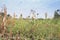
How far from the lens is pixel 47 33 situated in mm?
8273

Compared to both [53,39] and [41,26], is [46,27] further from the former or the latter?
[53,39]

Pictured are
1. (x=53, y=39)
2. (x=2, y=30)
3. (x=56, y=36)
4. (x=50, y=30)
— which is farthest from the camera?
Answer: (x=50, y=30)

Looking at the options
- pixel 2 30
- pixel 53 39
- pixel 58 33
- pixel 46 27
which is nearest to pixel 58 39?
pixel 53 39

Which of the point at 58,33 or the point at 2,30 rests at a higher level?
the point at 2,30

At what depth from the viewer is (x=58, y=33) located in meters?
8.23

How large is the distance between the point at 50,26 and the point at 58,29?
38cm

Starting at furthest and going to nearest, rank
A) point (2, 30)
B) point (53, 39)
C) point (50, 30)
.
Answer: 1. point (50, 30)
2. point (53, 39)
3. point (2, 30)

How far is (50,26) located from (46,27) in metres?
0.17

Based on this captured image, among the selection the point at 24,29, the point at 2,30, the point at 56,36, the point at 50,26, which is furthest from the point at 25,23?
the point at 2,30

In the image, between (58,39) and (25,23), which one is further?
(25,23)

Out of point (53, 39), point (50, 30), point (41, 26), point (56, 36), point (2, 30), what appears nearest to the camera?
point (2, 30)

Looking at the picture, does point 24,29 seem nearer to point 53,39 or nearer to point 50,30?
point 50,30

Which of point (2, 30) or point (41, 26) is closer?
point (2, 30)

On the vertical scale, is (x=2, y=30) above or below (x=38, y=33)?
above
